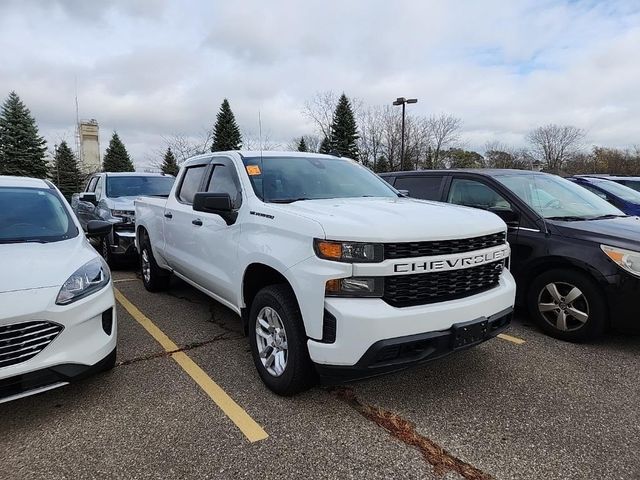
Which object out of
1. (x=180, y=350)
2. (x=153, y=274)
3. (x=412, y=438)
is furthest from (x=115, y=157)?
(x=412, y=438)

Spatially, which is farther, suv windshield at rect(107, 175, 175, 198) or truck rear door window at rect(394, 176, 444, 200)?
suv windshield at rect(107, 175, 175, 198)

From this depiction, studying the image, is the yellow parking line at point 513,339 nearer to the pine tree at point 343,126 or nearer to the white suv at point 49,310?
the white suv at point 49,310

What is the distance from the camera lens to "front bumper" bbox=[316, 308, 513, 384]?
8.54 feet

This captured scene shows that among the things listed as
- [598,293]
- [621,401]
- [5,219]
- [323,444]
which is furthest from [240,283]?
[598,293]

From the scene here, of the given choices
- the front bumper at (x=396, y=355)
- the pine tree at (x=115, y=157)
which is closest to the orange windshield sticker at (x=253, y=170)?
the front bumper at (x=396, y=355)

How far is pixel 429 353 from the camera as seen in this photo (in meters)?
2.74

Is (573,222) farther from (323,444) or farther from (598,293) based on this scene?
(323,444)

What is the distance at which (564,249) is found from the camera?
13.8 feet

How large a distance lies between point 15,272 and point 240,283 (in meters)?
1.54

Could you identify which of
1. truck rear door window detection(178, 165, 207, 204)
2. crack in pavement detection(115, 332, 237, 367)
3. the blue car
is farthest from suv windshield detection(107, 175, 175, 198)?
the blue car

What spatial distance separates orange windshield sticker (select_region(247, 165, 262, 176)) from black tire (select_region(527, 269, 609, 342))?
9.83ft

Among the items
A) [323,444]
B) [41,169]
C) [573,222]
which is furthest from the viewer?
[41,169]

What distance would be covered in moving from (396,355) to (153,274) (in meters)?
4.28

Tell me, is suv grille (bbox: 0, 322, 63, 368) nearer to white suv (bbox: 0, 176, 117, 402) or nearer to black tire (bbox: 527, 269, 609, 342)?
white suv (bbox: 0, 176, 117, 402)
